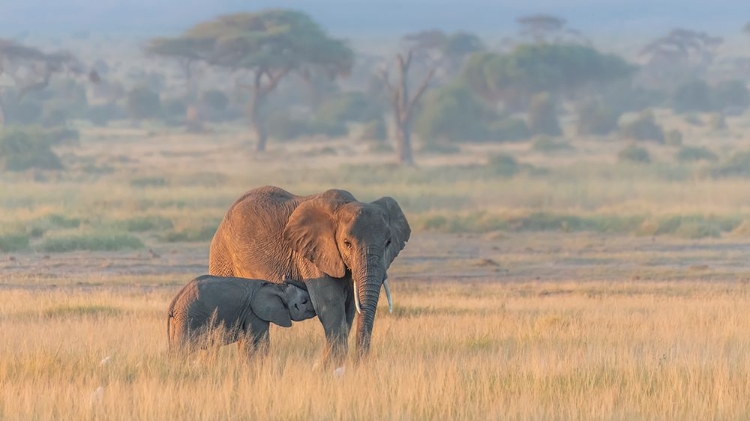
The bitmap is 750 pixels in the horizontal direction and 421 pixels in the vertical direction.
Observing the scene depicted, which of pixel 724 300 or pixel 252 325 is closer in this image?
pixel 252 325

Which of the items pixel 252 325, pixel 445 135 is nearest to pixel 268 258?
pixel 252 325

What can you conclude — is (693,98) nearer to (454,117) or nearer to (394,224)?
(454,117)

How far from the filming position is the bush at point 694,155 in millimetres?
48306

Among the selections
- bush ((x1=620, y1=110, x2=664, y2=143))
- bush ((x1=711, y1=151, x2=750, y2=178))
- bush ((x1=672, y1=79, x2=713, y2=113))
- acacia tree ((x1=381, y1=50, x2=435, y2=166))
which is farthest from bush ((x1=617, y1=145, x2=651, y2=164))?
bush ((x1=672, y1=79, x2=713, y2=113))

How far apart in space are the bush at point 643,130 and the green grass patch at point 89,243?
35.1 metres

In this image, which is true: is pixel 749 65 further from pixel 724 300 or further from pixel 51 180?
pixel 724 300

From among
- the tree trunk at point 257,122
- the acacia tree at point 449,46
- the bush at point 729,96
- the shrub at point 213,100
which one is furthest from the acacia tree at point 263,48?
the bush at point 729,96

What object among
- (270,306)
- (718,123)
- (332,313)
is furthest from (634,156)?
(270,306)

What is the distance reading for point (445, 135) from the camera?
180ft

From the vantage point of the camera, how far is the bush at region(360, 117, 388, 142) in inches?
2207

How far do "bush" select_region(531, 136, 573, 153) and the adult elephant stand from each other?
4124 centimetres

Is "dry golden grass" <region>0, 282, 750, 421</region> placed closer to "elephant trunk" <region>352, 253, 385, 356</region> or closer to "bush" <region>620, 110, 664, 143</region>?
"elephant trunk" <region>352, 253, 385, 356</region>

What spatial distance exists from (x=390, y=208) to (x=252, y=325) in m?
1.30

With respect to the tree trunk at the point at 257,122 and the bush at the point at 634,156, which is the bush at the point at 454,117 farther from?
the bush at the point at 634,156
